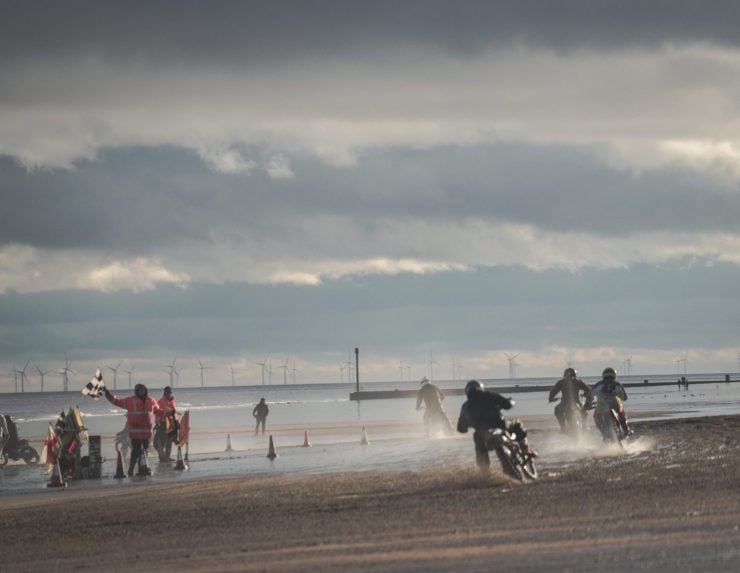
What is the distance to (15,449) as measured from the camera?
1455 inches

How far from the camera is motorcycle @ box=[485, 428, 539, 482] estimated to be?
1884 cm

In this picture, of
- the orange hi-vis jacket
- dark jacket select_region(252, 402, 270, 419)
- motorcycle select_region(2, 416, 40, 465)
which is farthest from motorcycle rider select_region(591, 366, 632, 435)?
dark jacket select_region(252, 402, 270, 419)

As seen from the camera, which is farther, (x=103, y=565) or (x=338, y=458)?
(x=338, y=458)

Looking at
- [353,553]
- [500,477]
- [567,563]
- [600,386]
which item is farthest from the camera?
[600,386]

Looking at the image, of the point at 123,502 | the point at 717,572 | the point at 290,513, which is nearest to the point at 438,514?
the point at 290,513

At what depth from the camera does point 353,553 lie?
1221 cm

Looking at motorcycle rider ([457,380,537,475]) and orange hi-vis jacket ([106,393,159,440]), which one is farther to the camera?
orange hi-vis jacket ([106,393,159,440])

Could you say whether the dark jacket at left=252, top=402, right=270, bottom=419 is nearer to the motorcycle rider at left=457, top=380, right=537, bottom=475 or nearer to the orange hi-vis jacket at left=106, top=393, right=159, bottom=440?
the orange hi-vis jacket at left=106, top=393, right=159, bottom=440

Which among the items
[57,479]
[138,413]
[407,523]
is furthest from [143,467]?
[407,523]

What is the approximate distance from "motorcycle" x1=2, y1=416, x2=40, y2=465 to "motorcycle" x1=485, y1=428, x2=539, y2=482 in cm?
2163

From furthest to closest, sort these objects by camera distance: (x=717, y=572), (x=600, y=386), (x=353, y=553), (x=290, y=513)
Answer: (x=600, y=386), (x=290, y=513), (x=353, y=553), (x=717, y=572)

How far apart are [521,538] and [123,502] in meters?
9.64

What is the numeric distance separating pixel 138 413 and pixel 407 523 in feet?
42.0

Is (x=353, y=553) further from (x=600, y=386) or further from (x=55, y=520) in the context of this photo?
(x=600, y=386)
